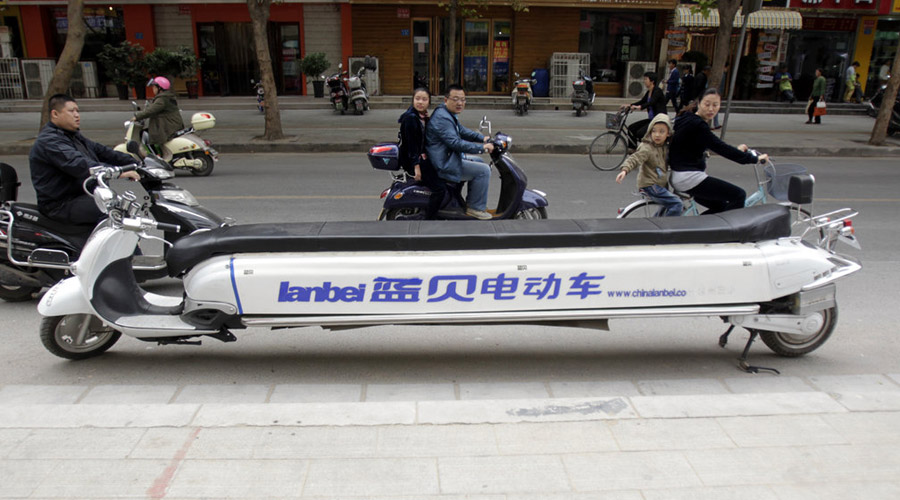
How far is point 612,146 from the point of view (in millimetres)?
12344

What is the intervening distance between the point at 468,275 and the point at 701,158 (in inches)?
127

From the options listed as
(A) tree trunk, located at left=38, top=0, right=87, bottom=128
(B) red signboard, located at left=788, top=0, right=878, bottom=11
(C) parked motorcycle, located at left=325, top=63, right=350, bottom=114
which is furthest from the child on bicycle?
(B) red signboard, located at left=788, top=0, right=878, bottom=11

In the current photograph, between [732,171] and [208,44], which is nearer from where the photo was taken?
[732,171]

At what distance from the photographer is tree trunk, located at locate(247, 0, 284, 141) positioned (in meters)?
14.1

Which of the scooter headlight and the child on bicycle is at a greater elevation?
the child on bicycle

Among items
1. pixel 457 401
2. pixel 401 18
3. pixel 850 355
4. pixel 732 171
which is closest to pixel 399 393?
pixel 457 401

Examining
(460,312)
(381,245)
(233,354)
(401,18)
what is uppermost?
(401,18)

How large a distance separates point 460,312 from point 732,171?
10083 millimetres

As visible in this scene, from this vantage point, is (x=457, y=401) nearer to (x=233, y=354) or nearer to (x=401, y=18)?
(x=233, y=354)

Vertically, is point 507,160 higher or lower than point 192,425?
higher

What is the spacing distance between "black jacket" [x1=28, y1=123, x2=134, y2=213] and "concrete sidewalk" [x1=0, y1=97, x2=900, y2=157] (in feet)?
29.8

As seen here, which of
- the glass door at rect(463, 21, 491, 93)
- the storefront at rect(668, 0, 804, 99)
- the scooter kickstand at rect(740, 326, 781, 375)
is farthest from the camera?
A: the glass door at rect(463, 21, 491, 93)

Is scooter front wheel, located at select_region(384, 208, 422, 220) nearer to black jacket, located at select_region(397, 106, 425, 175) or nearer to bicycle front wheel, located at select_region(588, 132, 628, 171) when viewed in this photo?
black jacket, located at select_region(397, 106, 425, 175)

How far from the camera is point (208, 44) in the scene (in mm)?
22516
